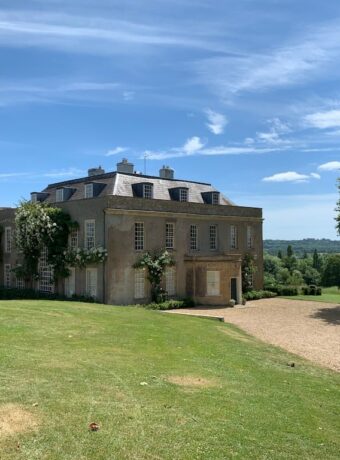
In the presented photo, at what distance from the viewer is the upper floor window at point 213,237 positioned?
39422 mm

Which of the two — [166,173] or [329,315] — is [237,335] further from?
[166,173]

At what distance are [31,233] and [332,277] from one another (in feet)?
226

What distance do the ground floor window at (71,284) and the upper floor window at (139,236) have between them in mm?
4710

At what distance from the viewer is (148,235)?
3447cm

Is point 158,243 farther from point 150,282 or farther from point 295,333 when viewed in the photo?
point 295,333

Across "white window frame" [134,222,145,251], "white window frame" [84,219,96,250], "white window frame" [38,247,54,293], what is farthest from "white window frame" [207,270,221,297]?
"white window frame" [38,247,54,293]

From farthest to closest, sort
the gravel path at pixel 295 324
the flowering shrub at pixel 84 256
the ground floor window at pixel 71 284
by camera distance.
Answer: the ground floor window at pixel 71 284
the flowering shrub at pixel 84 256
the gravel path at pixel 295 324

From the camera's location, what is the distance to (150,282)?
34.2 meters

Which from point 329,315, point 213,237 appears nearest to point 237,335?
point 329,315

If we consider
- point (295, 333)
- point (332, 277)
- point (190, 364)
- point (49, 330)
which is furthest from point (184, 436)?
point (332, 277)

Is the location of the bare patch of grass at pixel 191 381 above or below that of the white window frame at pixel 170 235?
below

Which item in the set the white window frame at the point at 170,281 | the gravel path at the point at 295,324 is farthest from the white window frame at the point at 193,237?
the gravel path at the point at 295,324

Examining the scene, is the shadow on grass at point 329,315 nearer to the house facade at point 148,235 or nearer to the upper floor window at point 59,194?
the house facade at point 148,235

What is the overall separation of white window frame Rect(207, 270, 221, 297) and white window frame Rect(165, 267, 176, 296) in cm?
251
